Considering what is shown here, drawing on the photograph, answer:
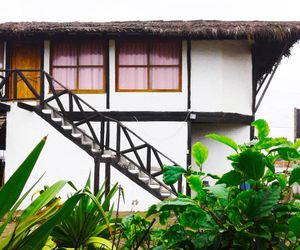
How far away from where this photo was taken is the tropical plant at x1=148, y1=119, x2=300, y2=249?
57.6 inches

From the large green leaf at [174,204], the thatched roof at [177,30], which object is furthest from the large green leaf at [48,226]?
the thatched roof at [177,30]

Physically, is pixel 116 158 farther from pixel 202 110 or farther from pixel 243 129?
pixel 243 129

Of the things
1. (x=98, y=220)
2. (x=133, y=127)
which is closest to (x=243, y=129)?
(x=133, y=127)

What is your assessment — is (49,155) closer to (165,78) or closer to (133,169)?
(133,169)

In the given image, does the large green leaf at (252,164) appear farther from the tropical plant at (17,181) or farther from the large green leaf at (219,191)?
the tropical plant at (17,181)

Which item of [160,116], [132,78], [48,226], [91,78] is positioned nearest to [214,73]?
[160,116]

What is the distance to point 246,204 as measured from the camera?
1.49 m

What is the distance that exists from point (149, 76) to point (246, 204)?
32.9ft

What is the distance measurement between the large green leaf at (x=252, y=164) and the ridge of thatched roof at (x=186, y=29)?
9112mm

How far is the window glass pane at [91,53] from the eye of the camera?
37.6ft

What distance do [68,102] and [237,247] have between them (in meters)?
10.0

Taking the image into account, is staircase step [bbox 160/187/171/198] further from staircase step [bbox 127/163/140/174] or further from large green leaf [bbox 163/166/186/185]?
large green leaf [bbox 163/166/186/185]

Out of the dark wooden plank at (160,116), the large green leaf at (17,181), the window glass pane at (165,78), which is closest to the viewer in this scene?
the large green leaf at (17,181)

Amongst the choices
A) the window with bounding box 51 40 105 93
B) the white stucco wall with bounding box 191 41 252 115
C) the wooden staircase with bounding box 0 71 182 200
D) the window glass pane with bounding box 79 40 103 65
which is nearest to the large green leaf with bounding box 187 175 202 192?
the wooden staircase with bounding box 0 71 182 200
